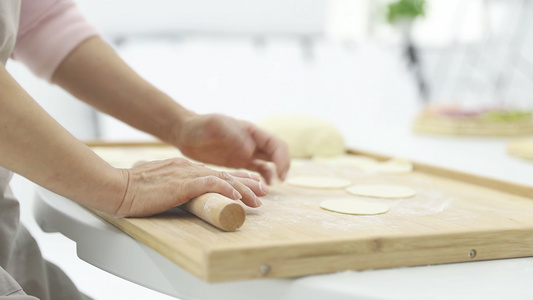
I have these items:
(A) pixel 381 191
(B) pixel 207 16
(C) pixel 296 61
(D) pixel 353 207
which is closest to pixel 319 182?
(A) pixel 381 191

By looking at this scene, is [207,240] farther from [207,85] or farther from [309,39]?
[309,39]

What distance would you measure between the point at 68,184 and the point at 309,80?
8.20 ft

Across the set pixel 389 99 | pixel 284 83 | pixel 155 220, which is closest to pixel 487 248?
pixel 155 220

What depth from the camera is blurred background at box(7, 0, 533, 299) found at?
2424mm

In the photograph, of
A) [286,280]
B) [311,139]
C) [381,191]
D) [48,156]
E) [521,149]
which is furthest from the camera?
[521,149]

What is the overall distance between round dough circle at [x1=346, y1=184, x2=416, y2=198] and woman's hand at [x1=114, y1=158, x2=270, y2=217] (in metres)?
0.24

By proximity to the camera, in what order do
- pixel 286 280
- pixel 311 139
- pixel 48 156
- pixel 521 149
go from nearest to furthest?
1. pixel 286 280
2. pixel 48 156
3. pixel 311 139
4. pixel 521 149

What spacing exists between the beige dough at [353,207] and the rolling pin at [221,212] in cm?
16

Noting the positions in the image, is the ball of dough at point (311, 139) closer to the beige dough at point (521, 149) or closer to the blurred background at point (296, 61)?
the beige dough at point (521, 149)

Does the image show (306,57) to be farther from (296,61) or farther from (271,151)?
(271,151)

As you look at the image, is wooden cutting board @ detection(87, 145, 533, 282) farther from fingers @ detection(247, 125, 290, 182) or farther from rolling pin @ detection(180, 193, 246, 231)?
fingers @ detection(247, 125, 290, 182)

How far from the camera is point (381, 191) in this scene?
917mm

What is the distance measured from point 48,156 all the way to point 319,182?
1.52ft

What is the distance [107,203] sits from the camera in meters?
0.69
